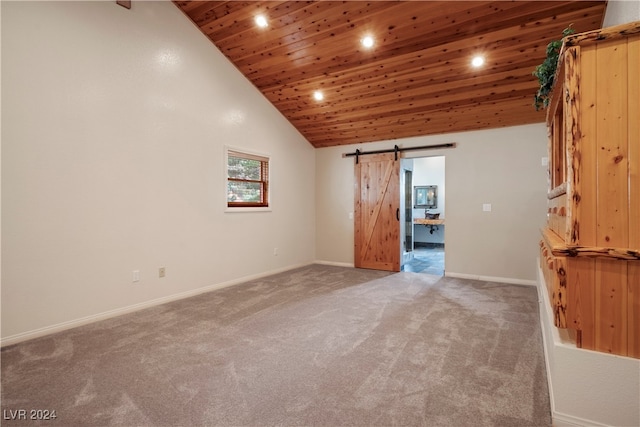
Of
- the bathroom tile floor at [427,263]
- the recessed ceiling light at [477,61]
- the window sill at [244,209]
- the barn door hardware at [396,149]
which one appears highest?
the recessed ceiling light at [477,61]

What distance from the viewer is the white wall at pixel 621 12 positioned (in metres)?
1.86

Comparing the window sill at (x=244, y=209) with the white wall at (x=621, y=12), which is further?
the window sill at (x=244, y=209)

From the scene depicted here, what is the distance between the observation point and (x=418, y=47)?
372 centimetres

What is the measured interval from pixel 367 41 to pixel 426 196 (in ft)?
20.4

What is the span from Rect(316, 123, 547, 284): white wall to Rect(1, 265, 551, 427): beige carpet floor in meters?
1.20

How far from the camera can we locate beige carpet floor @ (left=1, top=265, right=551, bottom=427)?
5.71 feet

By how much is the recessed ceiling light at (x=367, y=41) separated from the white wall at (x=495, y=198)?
2171 millimetres

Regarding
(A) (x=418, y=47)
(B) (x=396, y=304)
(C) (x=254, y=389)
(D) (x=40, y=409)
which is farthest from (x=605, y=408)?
(A) (x=418, y=47)

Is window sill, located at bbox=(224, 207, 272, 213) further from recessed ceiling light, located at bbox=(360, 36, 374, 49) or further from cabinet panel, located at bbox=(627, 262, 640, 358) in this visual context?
cabinet panel, located at bbox=(627, 262, 640, 358)

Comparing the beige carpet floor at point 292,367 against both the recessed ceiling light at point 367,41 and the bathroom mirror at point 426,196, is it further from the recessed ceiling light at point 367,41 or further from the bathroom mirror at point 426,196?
the bathroom mirror at point 426,196

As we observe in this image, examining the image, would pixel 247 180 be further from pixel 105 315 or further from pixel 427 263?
pixel 427 263

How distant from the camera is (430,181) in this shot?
9180mm

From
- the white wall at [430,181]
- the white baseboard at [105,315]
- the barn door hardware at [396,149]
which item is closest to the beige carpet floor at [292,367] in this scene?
the white baseboard at [105,315]

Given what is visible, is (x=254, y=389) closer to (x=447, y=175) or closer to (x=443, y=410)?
(x=443, y=410)
